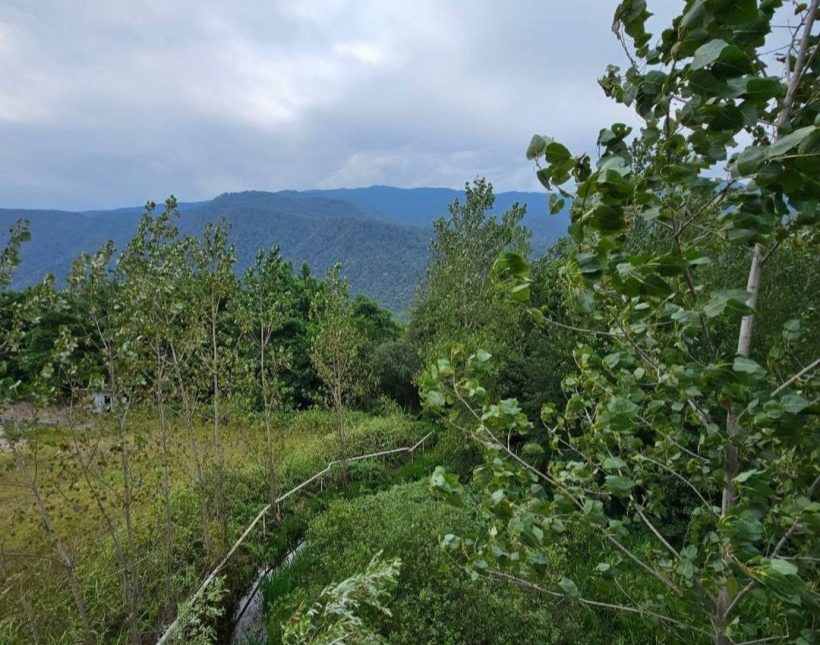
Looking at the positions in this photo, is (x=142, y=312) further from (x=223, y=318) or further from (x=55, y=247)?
(x=55, y=247)

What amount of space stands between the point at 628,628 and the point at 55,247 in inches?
6651

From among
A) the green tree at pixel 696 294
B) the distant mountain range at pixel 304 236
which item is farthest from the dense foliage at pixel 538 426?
the distant mountain range at pixel 304 236

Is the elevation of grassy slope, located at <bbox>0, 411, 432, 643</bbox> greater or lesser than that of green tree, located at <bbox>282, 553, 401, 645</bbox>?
lesser

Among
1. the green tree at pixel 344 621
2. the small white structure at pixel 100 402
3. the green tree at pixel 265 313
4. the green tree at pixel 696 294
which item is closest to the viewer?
the green tree at pixel 696 294

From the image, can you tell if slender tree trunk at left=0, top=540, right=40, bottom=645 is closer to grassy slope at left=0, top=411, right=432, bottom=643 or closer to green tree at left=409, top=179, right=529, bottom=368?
grassy slope at left=0, top=411, right=432, bottom=643

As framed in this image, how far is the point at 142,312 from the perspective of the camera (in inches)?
148

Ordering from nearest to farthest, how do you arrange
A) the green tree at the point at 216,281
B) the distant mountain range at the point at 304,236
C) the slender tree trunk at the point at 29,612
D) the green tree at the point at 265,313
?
the slender tree trunk at the point at 29,612, the green tree at the point at 216,281, the green tree at the point at 265,313, the distant mountain range at the point at 304,236

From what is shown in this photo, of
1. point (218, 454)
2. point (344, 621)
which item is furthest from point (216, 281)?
point (344, 621)

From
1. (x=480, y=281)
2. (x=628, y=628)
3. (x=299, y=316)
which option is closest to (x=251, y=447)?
(x=628, y=628)

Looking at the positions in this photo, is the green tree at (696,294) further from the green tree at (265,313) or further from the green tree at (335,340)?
the green tree at (335,340)

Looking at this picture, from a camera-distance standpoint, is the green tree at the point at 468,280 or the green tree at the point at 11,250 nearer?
the green tree at the point at 11,250

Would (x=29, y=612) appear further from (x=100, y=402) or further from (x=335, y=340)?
(x=335, y=340)

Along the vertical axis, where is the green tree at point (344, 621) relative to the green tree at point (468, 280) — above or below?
below

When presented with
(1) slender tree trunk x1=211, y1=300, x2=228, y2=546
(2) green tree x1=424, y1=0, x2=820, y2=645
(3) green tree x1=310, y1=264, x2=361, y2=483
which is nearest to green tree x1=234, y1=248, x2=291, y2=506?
(1) slender tree trunk x1=211, y1=300, x2=228, y2=546
